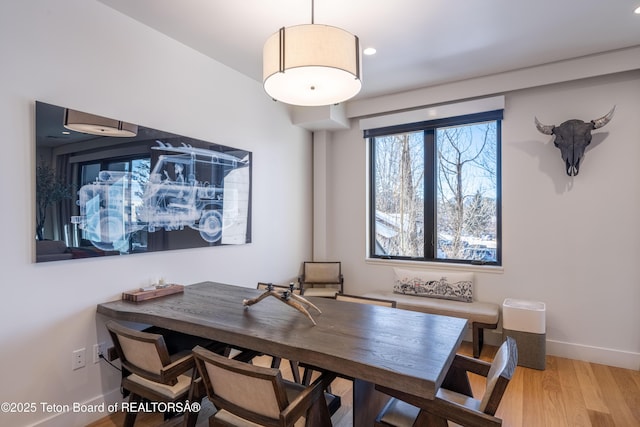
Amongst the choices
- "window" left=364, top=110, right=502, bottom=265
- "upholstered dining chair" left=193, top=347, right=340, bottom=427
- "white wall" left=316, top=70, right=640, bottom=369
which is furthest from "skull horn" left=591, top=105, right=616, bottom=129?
"upholstered dining chair" left=193, top=347, right=340, bottom=427

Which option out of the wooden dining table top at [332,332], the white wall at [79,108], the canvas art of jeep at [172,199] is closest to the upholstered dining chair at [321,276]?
the canvas art of jeep at [172,199]

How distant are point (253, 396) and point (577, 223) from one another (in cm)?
352

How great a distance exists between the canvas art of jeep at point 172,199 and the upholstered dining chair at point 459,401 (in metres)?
2.07

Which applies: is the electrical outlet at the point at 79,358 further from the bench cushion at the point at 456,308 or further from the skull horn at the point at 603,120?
the skull horn at the point at 603,120

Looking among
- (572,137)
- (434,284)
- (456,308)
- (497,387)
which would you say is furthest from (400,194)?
(497,387)

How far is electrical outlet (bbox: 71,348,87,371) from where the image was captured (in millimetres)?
2213

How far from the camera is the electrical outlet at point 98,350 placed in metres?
2.32

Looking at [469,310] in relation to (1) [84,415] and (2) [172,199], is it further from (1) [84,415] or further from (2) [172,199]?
(1) [84,415]

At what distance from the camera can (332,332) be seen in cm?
171

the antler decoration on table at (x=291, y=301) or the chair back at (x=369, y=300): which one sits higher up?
the antler decoration on table at (x=291, y=301)

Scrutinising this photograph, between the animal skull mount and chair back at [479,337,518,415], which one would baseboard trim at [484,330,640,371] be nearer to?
the animal skull mount

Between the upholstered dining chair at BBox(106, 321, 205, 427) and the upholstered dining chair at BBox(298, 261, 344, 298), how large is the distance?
2.55 metres

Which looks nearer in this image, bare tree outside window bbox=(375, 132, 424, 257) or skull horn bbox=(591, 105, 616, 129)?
skull horn bbox=(591, 105, 616, 129)

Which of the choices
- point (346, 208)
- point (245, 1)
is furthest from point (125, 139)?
point (346, 208)
